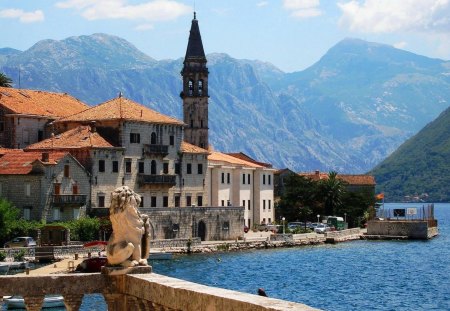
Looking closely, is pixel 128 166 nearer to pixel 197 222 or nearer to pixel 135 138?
pixel 135 138

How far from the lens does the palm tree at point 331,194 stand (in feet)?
424

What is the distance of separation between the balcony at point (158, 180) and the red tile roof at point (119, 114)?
499cm

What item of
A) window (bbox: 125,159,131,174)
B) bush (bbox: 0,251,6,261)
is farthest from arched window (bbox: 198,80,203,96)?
bush (bbox: 0,251,6,261)

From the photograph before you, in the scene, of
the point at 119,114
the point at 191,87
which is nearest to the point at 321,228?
the point at 191,87

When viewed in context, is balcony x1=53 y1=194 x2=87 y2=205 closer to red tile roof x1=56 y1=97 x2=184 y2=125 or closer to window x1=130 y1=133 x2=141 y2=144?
window x1=130 y1=133 x2=141 y2=144

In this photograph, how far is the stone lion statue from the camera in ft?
50.0

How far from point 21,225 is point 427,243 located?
58097mm

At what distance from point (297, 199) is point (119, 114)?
141 feet

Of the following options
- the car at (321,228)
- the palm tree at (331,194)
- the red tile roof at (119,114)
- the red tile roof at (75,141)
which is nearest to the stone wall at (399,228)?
the palm tree at (331,194)

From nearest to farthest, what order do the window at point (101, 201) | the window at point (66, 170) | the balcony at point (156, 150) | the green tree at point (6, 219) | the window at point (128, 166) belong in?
the green tree at point (6, 219) < the window at point (66, 170) < the window at point (101, 201) < the window at point (128, 166) < the balcony at point (156, 150)

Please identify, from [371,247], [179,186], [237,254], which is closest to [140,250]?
[237,254]

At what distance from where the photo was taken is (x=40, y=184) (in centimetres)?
8156

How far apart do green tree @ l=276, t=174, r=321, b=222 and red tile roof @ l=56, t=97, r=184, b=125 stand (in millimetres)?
35287

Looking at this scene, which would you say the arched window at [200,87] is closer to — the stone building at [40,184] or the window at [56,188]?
the stone building at [40,184]
